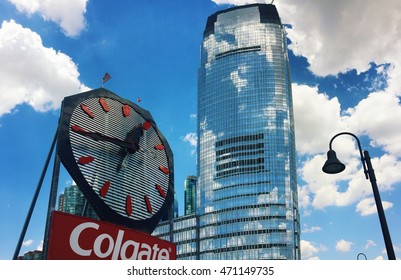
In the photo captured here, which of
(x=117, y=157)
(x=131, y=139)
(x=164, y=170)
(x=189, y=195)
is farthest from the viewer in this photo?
(x=189, y=195)

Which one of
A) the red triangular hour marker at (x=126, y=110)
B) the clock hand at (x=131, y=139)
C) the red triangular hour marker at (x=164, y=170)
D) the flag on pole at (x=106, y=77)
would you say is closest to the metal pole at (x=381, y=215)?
the clock hand at (x=131, y=139)

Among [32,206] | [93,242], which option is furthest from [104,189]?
[93,242]

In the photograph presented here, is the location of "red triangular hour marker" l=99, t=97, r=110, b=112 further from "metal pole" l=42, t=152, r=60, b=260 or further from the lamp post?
the lamp post

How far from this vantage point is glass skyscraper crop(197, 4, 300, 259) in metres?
137

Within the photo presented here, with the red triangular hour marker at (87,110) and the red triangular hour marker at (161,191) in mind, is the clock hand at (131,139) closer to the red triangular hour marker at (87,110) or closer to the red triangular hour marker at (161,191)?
the red triangular hour marker at (87,110)

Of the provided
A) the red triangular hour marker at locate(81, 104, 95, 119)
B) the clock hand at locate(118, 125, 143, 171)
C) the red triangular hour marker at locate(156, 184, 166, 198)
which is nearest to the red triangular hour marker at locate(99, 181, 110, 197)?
the clock hand at locate(118, 125, 143, 171)

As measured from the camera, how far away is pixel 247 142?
481ft

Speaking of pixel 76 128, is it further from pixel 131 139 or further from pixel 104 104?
pixel 131 139

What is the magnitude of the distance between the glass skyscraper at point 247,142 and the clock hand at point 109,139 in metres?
113

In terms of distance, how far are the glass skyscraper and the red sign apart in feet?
385

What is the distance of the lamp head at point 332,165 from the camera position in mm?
14328

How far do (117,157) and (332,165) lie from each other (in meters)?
12.4
